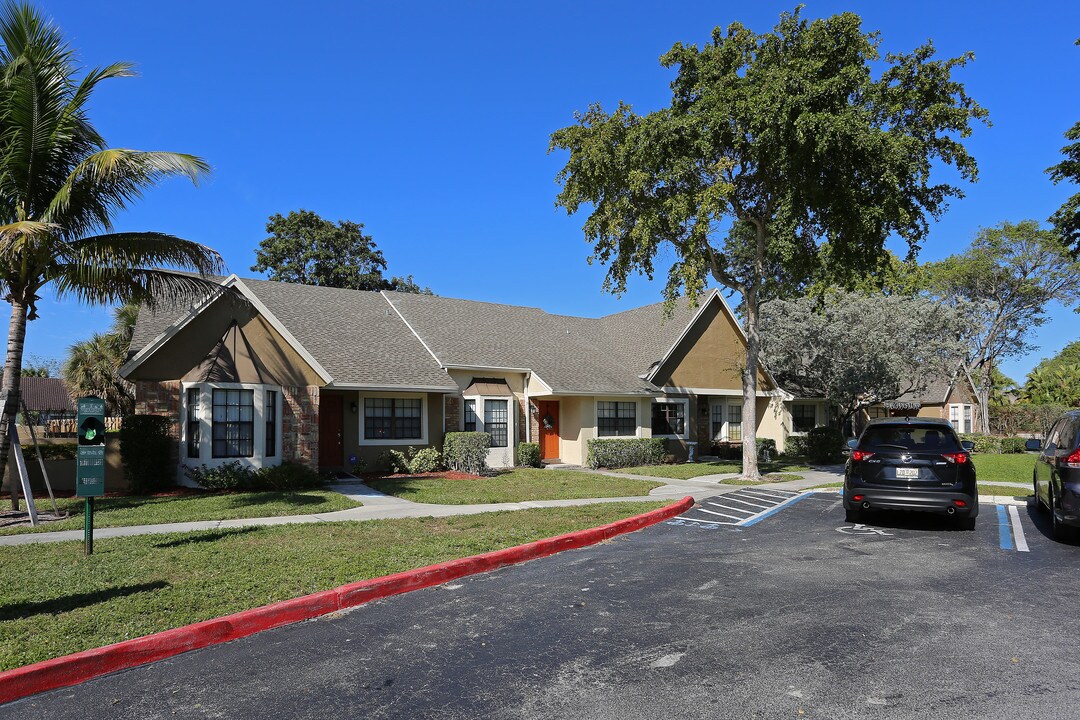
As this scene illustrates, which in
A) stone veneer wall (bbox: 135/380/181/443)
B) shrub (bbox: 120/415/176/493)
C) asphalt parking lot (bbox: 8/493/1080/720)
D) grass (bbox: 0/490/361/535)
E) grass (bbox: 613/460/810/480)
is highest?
stone veneer wall (bbox: 135/380/181/443)

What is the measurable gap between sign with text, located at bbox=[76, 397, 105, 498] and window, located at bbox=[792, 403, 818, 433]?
27.9 metres

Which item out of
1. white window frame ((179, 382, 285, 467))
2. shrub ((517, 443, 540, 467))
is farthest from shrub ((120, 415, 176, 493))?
shrub ((517, 443, 540, 467))

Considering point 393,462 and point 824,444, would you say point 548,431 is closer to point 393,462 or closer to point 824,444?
point 393,462

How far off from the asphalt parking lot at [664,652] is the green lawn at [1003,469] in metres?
12.1

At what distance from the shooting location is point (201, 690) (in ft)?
15.5

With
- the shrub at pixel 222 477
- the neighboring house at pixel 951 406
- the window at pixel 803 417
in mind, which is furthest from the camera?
the neighboring house at pixel 951 406

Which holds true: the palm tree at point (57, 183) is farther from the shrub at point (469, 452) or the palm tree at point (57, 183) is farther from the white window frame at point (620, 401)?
the white window frame at point (620, 401)

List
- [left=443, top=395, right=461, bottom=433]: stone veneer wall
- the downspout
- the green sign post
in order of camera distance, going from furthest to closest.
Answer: the downspout < [left=443, top=395, right=461, bottom=433]: stone veneer wall < the green sign post

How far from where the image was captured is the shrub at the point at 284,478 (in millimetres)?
16250

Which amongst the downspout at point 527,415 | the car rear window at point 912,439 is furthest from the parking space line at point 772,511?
the downspout at point 527,415

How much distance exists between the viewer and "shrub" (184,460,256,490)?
15719 millimetres

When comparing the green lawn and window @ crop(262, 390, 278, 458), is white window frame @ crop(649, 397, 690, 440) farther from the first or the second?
window @ crop(262, 390, 278, 458)

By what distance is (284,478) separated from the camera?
53.7ft

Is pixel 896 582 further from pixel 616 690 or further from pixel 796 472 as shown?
pixel 796 472
